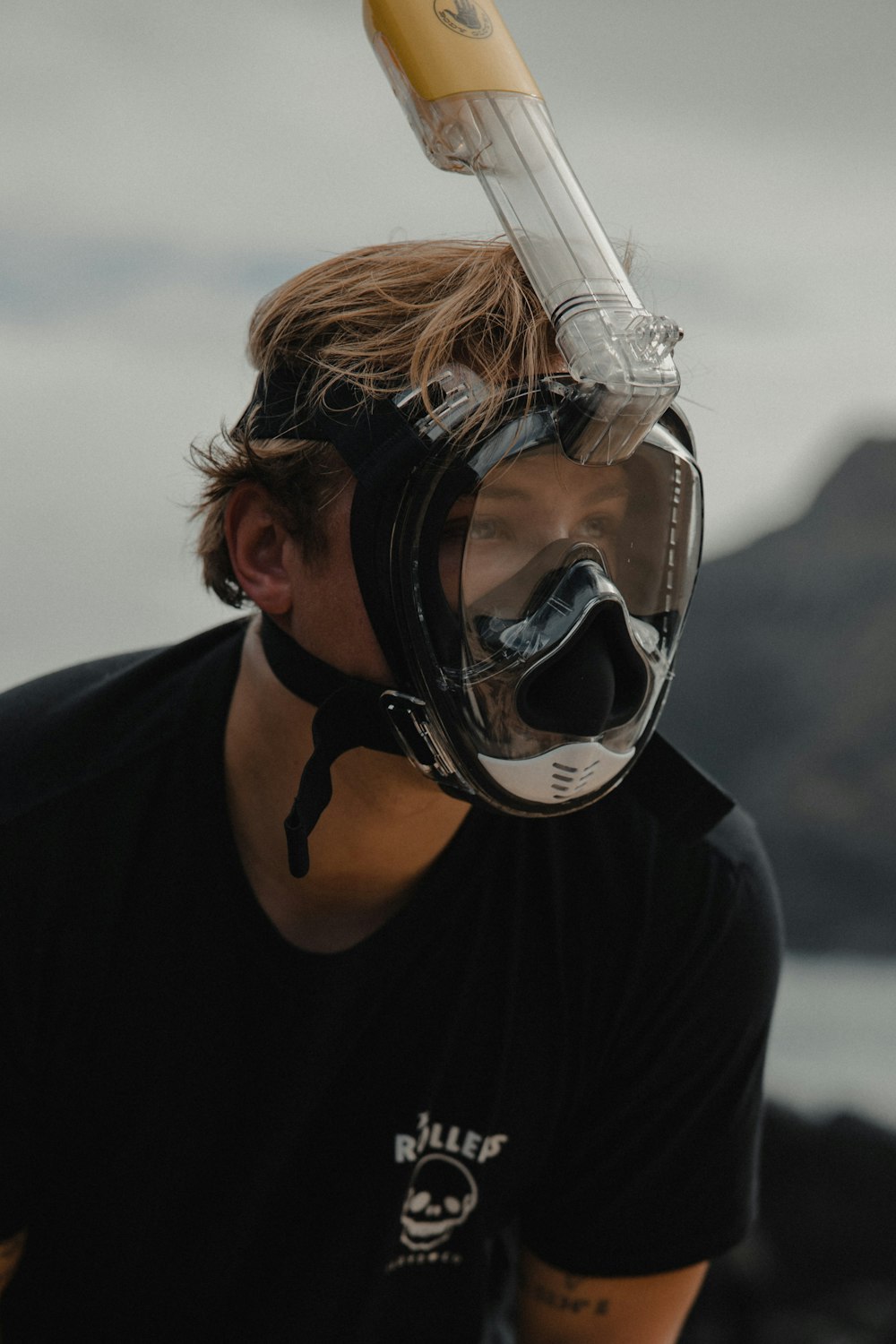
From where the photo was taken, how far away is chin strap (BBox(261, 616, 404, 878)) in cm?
101

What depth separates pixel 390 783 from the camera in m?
1.15

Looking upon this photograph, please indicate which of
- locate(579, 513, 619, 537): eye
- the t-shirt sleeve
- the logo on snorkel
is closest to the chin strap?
locate(579, 513, 619, 537): eye

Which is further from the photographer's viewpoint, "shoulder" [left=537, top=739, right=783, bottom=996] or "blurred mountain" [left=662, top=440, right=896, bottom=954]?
"blurred mountain" [left=662, top=440, right=896, bottom=954]

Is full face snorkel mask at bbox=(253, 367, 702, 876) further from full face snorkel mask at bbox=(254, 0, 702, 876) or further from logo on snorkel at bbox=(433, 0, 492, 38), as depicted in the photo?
logo on snorkel at bbox=(433, 0, 492, 38)

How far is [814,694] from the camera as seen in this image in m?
2.42

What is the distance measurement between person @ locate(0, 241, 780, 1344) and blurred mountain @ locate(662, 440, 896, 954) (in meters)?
1.10

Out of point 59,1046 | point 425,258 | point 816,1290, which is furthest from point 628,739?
point 816,1290

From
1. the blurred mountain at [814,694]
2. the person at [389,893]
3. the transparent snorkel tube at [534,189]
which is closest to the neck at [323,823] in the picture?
the person at [389,893]

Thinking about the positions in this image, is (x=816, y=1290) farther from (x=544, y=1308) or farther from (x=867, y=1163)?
(x=544, y=1308)

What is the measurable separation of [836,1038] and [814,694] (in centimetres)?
65

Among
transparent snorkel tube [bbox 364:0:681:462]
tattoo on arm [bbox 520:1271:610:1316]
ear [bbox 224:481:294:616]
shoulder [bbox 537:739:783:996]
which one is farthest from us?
tattoo on arm [bbox 520:1271:610:1316]

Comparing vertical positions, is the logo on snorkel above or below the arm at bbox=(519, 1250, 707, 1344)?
above

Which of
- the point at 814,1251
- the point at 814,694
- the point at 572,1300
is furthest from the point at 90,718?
the point at 814,694

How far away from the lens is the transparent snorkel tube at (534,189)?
0.93 meters
